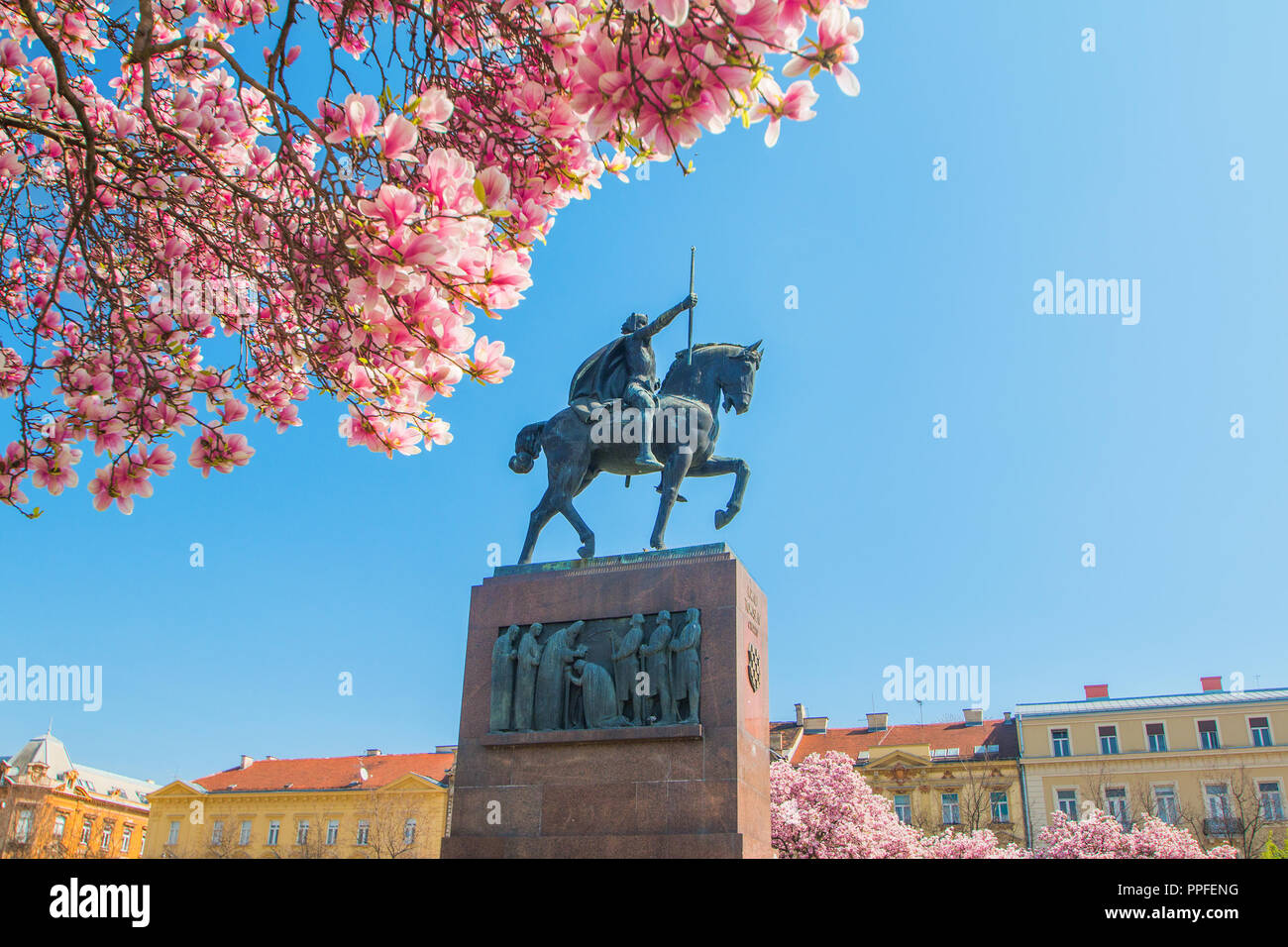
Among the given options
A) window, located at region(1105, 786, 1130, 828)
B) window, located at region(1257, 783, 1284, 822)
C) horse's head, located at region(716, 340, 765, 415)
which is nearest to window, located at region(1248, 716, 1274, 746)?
window, located at region(1257, 783, 1284, 822)

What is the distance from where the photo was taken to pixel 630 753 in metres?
8.90

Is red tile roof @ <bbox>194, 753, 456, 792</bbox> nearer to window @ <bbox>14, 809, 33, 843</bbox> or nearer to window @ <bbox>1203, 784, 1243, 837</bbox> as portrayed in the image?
window @ <bbox>14, 809, 33, 843</bbox>

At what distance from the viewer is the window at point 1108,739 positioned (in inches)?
1773

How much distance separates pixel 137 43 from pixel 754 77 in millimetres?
2819

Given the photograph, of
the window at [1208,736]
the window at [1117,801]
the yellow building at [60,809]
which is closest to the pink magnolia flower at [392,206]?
the window at [1117,801]

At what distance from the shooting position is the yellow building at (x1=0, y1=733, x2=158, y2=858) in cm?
5828

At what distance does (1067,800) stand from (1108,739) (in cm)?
330

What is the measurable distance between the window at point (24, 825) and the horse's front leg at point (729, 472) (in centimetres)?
6254

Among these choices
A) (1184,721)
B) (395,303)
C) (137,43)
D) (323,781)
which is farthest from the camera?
(323,781)

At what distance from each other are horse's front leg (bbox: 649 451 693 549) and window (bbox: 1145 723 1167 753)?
136ft

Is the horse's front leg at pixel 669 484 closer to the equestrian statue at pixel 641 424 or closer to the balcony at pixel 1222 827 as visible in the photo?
the equestrian statue at pixel 641 424

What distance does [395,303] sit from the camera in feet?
13.0
